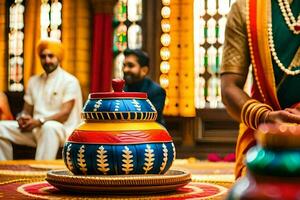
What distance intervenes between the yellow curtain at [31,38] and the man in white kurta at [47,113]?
54.4 inches

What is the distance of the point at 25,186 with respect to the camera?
1.40 m

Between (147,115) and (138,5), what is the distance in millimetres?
6193

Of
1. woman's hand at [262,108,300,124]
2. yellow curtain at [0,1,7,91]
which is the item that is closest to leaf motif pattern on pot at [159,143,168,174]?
woman's hand at [262,108,300,124]

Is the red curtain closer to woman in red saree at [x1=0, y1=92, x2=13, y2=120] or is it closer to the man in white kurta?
the man in white kurta

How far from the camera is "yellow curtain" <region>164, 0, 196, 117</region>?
6.76 m

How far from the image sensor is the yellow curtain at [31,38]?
24.2ft

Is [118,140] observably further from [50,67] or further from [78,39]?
[78,39]

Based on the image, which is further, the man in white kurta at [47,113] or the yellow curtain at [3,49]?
the yellow curtain at [3,49]

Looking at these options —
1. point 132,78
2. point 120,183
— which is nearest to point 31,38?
point 132,78

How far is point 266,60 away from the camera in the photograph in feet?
5.26

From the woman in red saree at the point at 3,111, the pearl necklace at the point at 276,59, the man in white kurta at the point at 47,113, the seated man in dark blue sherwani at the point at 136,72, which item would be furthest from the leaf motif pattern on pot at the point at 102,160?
the woman in red saree at the point at 3,111

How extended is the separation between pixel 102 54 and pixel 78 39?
351mm

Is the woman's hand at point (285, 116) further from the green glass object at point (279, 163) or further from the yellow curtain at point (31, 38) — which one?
the yellow curtain at point (31, 38)

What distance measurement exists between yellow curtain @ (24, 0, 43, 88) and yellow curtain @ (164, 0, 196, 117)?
1.74m
